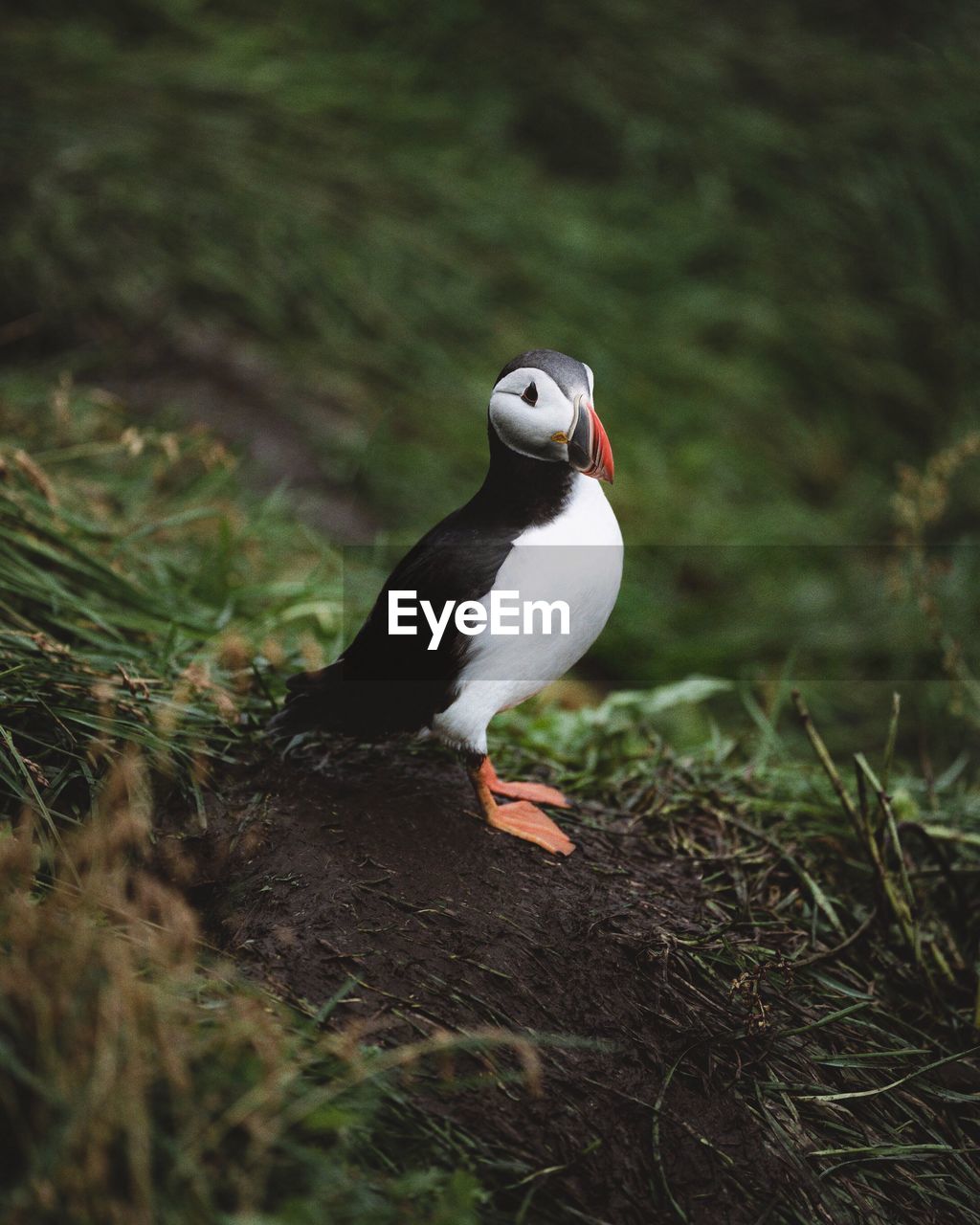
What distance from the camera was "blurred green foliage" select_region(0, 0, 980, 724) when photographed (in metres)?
4.65

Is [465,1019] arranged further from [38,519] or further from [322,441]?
[322,441]

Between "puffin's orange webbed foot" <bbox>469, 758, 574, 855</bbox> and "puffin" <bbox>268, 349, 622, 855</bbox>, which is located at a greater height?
"puffin" <bbox>268, 349, 622, 855</bbox>

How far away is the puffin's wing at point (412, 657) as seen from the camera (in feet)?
5.91

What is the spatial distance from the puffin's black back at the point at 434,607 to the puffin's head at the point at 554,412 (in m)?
0.06

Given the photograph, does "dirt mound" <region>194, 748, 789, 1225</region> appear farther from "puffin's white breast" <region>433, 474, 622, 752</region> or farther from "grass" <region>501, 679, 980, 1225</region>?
"puffin's white breast" <region>433, 474, 622, 752</region>

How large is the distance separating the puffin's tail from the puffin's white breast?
8.3 inches

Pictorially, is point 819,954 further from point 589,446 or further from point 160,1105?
point 160,1105

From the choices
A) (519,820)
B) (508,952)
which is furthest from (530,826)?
(508,952)

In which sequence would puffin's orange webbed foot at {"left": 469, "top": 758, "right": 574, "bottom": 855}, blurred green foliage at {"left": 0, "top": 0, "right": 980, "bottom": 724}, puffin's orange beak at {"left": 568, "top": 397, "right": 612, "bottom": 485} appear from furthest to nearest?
blurred green foliage at {"left": 0, "top": 0, "right": 980, "bottom": 724} → puffin's orange webbed foot at {"left": 469, "top": 758, "right": 574, "bottom": 855} → puffin's orange beak at {"left": 568, "top": 397, "right": 612, "bottom": 485}

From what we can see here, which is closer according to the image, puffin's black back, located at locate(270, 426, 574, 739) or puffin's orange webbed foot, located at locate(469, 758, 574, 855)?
puffin's black back, located at locate(270, 426, 574, 739)

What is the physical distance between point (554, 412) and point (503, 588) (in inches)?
11.7

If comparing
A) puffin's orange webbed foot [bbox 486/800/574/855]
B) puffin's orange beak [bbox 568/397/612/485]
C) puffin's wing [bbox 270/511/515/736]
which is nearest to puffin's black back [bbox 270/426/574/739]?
puffin's wing [bbox 270/511/515/736]

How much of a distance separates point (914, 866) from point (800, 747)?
1175 mm

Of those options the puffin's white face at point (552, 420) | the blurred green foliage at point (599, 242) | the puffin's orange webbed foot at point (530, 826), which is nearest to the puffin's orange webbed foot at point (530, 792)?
the puffin's orange webbed foot at point (530, 826)
